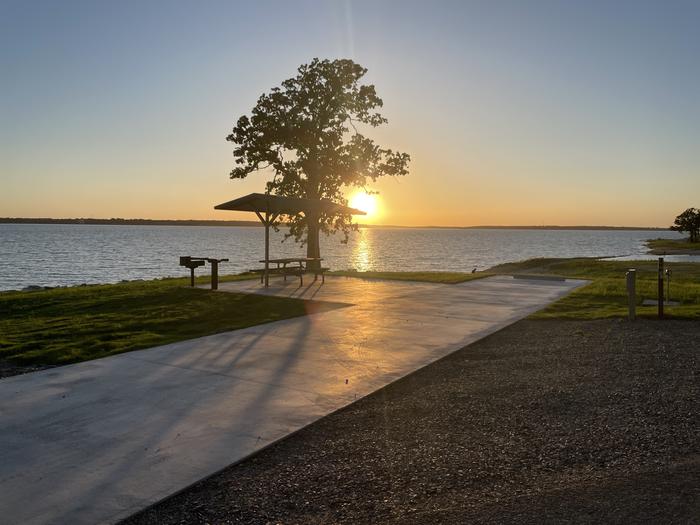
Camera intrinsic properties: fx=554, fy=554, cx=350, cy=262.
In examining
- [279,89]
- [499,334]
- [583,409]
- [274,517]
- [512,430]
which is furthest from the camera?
[279,89]

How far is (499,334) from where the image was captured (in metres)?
9.82

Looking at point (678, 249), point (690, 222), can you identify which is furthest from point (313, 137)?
point (690, 222)

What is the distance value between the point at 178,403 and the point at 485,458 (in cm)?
320

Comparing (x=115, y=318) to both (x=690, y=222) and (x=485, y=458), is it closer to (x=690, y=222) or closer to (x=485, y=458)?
(x=485, y=458)

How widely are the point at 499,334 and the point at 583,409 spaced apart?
405 centimetres

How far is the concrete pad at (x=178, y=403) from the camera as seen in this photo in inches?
156

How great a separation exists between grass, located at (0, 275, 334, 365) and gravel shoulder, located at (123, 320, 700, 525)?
15.6 ft

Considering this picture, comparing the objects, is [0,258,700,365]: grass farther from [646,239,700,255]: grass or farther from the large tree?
[646,239,700,255]: grass

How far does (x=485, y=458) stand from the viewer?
4543 mm

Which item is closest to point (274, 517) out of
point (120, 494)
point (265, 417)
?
point (120, 494)

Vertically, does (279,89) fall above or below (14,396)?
above

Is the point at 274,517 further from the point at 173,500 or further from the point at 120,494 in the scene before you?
the point at 120,494

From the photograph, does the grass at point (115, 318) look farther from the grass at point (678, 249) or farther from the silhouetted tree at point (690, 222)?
the silhouetted tree at point (690, 222)

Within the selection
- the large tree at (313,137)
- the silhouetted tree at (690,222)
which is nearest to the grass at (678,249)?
the silhouetted tree at (690,222)
